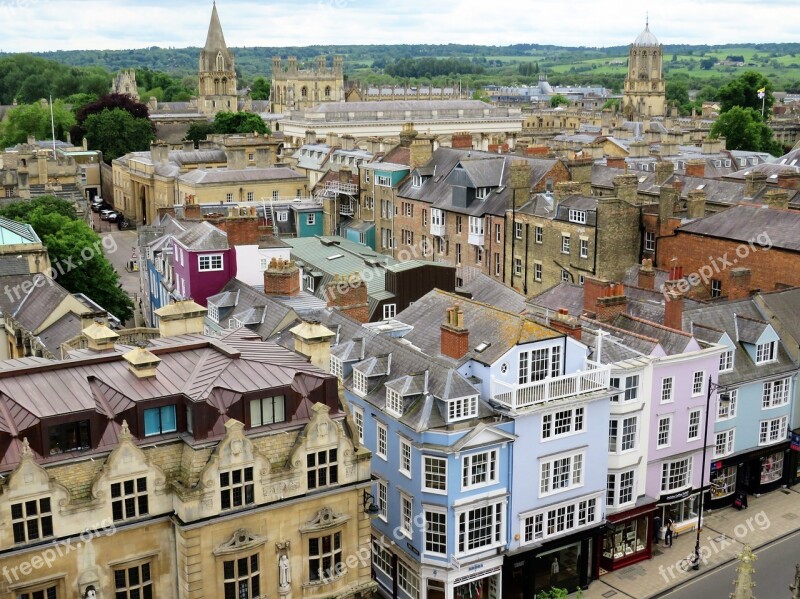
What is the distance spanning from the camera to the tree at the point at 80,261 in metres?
58.3

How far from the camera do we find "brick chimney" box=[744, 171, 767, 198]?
195 ft

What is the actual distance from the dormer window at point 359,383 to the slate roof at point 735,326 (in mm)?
14599

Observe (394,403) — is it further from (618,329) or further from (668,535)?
(668,535)

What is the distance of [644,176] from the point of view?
68.3m

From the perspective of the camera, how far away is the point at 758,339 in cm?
3994

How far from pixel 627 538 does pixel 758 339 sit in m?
10.4

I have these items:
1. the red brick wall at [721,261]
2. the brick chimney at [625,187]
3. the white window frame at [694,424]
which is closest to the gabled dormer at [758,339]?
the white window frame at [694,424]

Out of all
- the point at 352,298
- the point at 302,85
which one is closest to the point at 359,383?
the point at 352,298

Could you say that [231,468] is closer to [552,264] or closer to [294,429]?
[294,429]

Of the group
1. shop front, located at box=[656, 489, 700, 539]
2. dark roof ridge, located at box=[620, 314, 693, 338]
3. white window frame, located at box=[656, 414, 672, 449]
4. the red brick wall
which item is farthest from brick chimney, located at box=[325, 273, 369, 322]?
the red brick wall

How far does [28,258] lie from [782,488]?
39.2 metres

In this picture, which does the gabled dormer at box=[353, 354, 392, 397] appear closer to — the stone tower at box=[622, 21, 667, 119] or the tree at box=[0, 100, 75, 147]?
the tree at box=[0, 100, 75, 147]

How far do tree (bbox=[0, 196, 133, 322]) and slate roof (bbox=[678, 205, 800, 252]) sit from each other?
34750mm

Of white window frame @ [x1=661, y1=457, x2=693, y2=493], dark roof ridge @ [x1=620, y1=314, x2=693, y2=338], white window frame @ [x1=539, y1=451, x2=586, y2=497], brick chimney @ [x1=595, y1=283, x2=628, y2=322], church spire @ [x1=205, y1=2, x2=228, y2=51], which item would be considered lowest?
white window frame @ [x1=661, y1=457, x2=693, y2=493]
